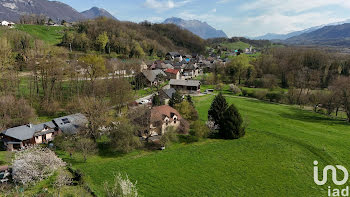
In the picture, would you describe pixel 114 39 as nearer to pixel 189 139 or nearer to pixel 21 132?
pixel 21 132

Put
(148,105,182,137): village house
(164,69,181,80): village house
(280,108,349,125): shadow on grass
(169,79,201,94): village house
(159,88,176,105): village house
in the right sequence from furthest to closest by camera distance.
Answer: (164,69,181,80): village house, (169,79,201,94): village house, (159,88,176,105): village house, (280,108,349,125): shadow on grass, (148,105,182,137): village house

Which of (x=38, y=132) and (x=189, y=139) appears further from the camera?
(x=189, y=139)

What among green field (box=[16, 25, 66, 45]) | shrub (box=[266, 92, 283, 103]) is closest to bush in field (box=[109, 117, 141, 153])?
shrub (box=[266, 92, 283, 103])

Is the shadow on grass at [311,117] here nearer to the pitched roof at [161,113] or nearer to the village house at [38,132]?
the pitched roof at [161,113]

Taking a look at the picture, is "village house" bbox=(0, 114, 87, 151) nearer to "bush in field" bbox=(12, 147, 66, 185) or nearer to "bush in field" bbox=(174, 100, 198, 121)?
→ "bush in field" bbox=(12, 147, 66, 185)

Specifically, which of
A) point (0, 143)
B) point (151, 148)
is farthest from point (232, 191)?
point (0, 143)

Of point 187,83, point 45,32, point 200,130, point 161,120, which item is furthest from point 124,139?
point 45,32

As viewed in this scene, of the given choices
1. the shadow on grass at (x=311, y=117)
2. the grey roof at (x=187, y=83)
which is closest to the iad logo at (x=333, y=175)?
the shadow on grass at (x=311, y=117)
